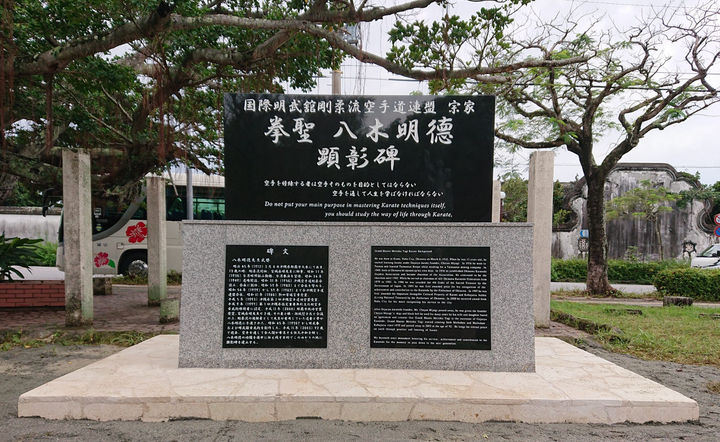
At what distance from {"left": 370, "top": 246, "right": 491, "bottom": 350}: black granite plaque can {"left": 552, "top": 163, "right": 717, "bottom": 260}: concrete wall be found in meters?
18.2

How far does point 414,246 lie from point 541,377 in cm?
172

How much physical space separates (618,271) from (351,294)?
17.7 metres

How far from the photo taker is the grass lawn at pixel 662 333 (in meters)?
5.77

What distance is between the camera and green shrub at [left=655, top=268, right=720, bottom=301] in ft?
39.7

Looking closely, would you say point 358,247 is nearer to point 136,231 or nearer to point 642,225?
point 136,231

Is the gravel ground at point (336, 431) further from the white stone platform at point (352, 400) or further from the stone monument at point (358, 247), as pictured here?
the stone monument at point (358, 247)

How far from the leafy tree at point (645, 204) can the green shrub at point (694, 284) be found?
7471mm

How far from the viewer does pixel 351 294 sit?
4.40 metres

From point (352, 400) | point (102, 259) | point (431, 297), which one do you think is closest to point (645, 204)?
point (431, 297)

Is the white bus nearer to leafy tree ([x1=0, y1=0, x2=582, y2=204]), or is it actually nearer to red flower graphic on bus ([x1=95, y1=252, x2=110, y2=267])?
red flower graphic on bus ([x1=95, y1=252, x2=110, y2=267])

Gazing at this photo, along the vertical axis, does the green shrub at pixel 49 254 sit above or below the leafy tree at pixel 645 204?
below

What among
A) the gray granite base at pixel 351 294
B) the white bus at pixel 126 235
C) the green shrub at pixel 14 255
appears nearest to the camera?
the gray granite base at pixel 351 294

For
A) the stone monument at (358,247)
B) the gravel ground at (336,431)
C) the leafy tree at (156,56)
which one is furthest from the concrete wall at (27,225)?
the stone monument at (358,247)

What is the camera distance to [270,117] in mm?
4641
